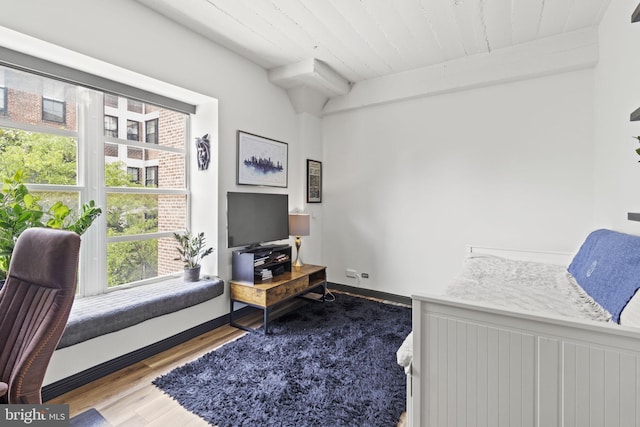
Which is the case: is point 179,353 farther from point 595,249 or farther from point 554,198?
point 554,198

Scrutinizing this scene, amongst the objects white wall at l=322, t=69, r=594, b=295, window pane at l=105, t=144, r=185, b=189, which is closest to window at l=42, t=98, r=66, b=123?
window pane at l=105, t=144, r=185, b=189

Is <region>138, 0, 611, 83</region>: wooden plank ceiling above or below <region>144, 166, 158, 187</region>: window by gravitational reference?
above

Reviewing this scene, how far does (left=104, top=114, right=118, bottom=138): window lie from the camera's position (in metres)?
2.35

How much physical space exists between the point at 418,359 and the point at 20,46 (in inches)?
109

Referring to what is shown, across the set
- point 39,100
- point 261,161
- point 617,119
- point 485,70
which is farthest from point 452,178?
point 39,100

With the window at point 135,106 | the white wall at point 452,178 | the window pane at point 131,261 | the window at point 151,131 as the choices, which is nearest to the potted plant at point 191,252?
the window pane at point 131,261

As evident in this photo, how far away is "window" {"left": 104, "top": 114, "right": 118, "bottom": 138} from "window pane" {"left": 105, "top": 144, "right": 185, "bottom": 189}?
0.35ft

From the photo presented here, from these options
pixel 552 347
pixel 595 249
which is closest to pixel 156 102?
pixel 552 347

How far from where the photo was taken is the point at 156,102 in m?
2.57

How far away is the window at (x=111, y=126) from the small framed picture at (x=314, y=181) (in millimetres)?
2058

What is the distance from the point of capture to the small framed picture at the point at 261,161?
3.02 m

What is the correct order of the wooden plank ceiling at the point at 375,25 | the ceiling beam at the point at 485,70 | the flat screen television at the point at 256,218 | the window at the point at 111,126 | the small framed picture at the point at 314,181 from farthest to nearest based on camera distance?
1. the small framed picture at the point at 314,181
2. the flat screen television at the point at 256,218
3. the ceiling beam at the point at 485,70
4. the window at the point at 111,126
5. the wooden plank ceiling at the point at 375,25

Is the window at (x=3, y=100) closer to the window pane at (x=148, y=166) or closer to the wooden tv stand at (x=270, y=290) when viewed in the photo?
the window pane at (x=148, y=166)

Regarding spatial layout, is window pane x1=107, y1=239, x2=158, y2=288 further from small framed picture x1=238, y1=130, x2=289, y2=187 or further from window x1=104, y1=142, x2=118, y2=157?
small framed picture x1=238, y1=130, x2=289, y2=187
